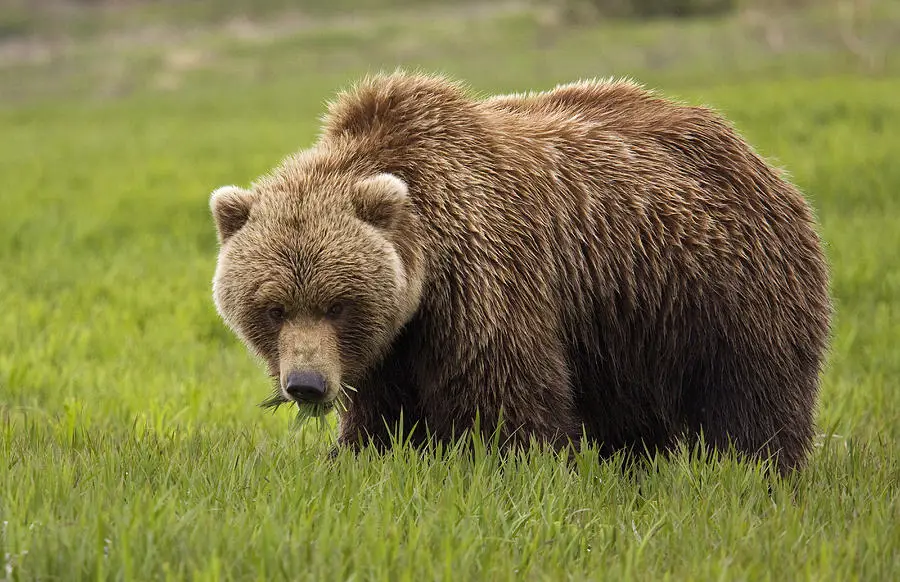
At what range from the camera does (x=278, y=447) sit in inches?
181

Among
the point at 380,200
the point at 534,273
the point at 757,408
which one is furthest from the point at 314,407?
the point at 757,408

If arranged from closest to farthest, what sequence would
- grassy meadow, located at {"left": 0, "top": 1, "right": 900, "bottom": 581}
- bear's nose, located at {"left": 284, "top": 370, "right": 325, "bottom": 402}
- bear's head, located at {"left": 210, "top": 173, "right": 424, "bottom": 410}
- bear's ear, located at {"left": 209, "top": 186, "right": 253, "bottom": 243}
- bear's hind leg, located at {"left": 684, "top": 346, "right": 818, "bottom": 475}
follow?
grassy meadow, located at {"left": 0, "top": 1, "right": 900, "bottom": 581} < bear's nose, located at {"left": 284, "top": 370, "right": 325, "bottom": 402} < bear's head, located at {"left": 210, "top": 173, "right": 424, "bottom": 410} < bear's ear, located at {"left": 209, "top": 186, "right": 253, "bottom": 243} < bear's hind leg, located at {"left": 684, "top": 346, "right": 818, "bottom": 475}

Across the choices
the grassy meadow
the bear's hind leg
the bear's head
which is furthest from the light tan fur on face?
the bear's hind leg

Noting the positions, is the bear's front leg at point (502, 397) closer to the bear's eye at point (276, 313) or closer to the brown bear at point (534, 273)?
the brown bear at point (534, 273)

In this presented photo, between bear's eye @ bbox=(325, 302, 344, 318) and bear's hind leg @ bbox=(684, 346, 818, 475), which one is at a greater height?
bear's eye @ bbox=(325, 302, 344, 318)

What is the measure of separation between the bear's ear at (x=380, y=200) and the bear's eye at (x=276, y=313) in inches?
17.8

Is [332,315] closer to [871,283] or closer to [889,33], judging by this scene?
[871,283]

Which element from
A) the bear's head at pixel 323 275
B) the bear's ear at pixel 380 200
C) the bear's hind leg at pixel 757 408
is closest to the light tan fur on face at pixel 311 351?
the bear's head at pixel 323 275

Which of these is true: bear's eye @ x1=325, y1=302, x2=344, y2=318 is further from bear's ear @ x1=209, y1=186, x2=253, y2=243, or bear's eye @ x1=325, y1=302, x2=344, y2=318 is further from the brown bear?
bear's ear @ x1=209, y1=186, x2=253, y2=243

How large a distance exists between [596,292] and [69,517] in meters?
2.34

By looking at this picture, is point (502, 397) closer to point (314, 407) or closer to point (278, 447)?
point (314, 407)

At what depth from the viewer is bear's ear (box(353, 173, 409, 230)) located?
427 cm

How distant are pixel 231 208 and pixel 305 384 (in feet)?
2.82

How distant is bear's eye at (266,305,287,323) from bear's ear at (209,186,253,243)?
1.38 feet
